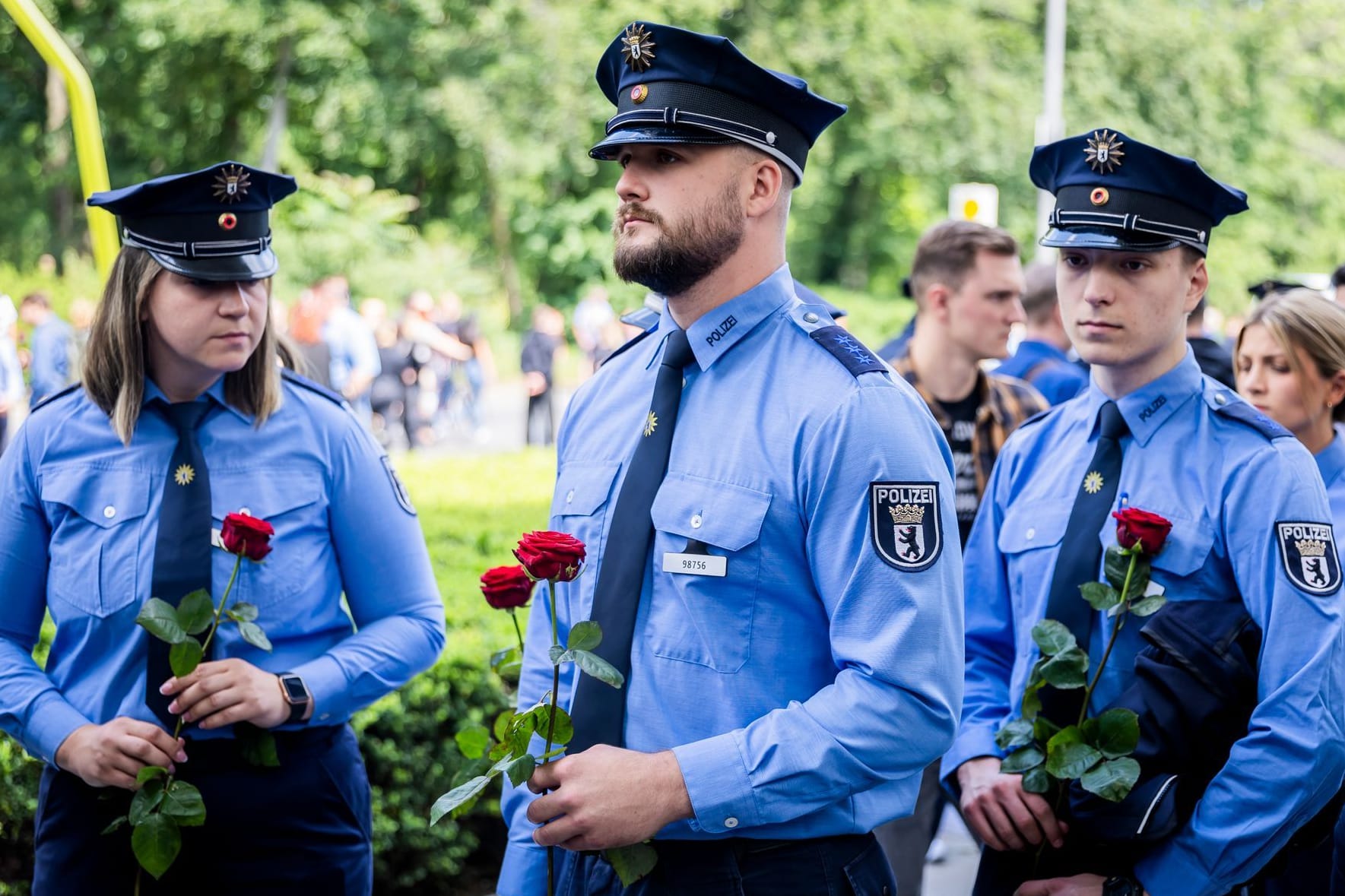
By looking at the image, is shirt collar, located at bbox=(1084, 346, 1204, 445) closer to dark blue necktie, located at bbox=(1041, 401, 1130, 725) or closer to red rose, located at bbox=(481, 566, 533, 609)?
dark blue necktie, located at bbox=(1041, 401, 1130, 725)

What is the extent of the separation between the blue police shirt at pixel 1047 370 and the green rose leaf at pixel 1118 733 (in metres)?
3.45

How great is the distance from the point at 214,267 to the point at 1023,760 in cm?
202

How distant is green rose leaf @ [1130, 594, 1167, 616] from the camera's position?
2.76 m

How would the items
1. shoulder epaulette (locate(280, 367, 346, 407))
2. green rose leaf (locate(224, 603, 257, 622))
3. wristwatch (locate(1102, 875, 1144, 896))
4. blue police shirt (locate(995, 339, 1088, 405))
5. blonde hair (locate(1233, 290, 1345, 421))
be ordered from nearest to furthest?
wristwatch (locate(1102, 875, 1144, 896)) < green rose leaf (locate(224, 603, 257, 622)) < shoulder epaulette (locate(280, 367, 346, 407)) < blonde hair (locate(1233, 290, 1345, 421)) < blue police shirt (locate(995, 339, 1088, 405))

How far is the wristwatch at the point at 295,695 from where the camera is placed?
3.14 metres

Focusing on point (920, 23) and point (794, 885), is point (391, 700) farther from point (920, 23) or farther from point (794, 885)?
point (920, 23)

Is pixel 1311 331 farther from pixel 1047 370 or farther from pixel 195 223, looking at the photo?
pixel 195 223

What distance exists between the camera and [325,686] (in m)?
3.21

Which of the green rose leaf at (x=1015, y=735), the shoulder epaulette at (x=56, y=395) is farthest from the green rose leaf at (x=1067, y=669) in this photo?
the shoulder epaulette at (x=56, y=395)

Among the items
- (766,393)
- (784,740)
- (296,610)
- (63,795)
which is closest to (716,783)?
(784,740)

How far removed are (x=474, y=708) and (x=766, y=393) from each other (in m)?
3.11

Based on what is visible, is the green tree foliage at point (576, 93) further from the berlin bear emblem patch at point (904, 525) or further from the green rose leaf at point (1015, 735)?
the berlin bear emblem patch at point (904, 525)

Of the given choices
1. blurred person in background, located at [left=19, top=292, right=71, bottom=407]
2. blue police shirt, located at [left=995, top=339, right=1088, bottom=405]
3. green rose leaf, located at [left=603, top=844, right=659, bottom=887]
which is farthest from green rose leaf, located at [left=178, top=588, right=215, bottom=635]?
blurred person in background, located at [left=19, top=292, right=71, bottom=407]

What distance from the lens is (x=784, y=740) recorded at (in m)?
2.26
